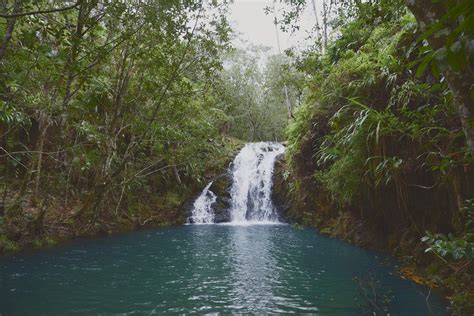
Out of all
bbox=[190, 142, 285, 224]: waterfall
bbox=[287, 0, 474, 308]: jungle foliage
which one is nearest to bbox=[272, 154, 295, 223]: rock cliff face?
bbox=[190, 142, 285, 224]: waterfall

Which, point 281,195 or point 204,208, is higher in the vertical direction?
point 281,195

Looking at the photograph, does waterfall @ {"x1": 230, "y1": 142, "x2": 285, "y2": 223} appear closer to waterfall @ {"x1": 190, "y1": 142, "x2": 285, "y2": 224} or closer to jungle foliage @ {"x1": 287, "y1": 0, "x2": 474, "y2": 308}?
waterfall @ {"x1": 190, "y1": 142, "x2": 285, "y2": 224}

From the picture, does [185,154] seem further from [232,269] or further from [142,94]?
[232,269]

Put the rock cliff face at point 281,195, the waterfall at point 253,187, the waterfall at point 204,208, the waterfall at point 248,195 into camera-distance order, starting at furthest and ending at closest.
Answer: the waterfall at point 253,187 → the waterfall at point 248,195 → the waterfall at point 204,208 → the rock cliff face at point 281,195

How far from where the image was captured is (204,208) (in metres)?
18.8

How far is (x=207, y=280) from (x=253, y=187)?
12256 mm

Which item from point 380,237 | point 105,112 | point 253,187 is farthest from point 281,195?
point 105,112

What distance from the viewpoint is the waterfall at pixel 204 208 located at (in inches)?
719

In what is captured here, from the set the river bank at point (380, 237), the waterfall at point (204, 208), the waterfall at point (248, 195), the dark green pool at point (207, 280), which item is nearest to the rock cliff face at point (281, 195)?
the river bank at point (380, 237)

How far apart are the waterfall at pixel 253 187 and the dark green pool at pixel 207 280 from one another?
6712 millimetres

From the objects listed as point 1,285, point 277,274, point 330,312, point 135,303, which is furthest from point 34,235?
point 330,312

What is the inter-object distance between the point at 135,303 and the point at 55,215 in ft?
26.9

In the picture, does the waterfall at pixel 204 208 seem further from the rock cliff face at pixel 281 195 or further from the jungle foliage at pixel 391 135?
the jungle foliage at pixel 391 135

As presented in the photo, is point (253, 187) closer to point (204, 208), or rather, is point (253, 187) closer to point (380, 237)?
point (204, 208)
